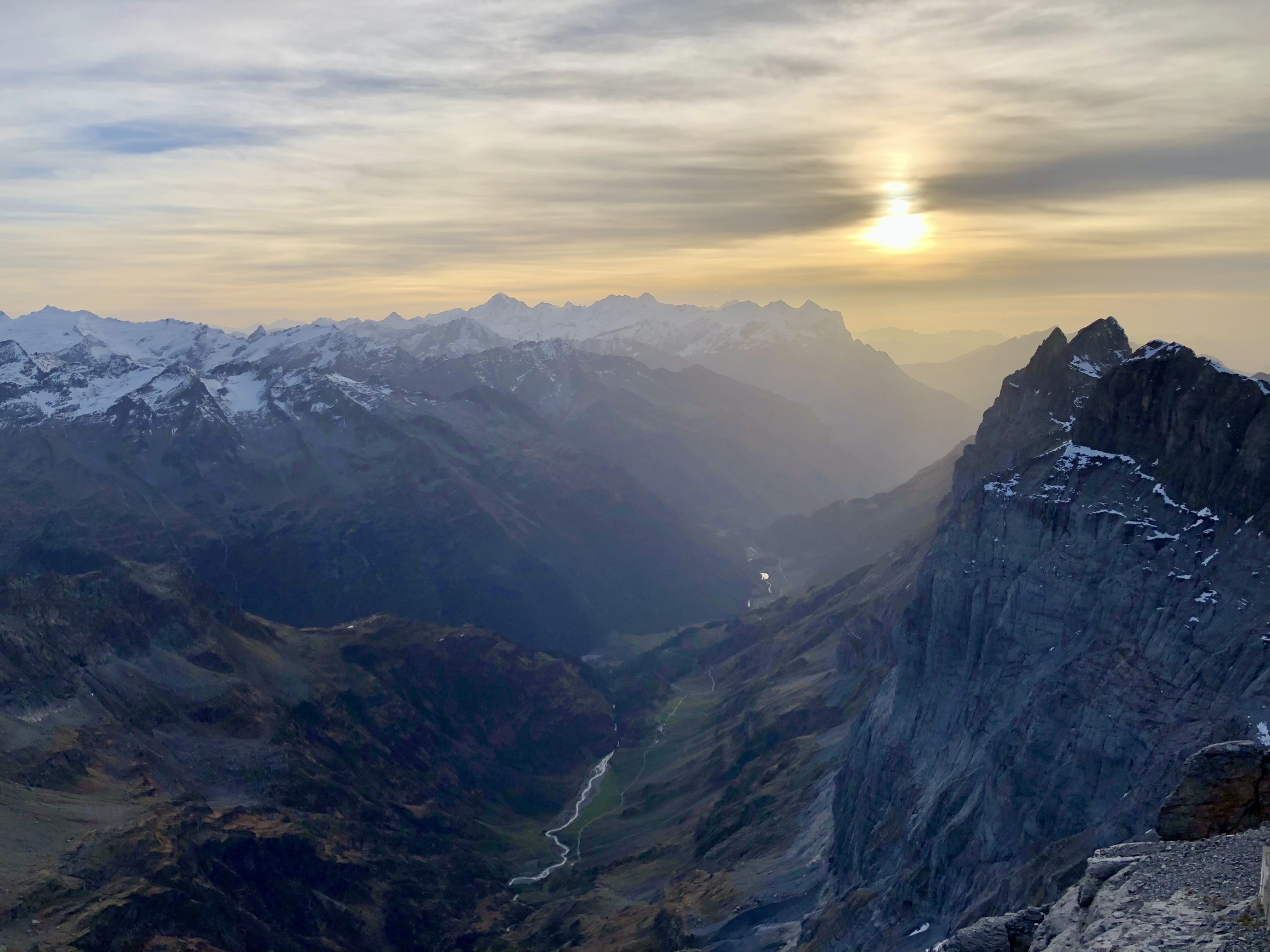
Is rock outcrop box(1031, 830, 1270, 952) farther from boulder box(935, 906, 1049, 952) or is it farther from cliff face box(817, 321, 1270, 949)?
cliff face box(817, 321, 1270, 949)

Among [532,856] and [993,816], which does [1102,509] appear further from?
[532,856]

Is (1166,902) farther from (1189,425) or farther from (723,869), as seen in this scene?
(723,869)

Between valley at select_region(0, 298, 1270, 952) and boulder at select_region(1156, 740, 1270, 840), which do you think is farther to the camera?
valley at select_region(0, 298, 1270, 952)

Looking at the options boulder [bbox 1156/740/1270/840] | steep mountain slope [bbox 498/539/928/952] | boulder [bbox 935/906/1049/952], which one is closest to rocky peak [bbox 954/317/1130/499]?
steep mountain slope [bbox 498/539/928/952]

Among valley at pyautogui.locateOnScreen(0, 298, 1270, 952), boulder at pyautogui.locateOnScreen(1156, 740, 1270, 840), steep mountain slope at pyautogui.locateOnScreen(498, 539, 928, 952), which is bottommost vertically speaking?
steep mountain slope at pyautogui.locateOnScreen(498, 539, 928, 952)

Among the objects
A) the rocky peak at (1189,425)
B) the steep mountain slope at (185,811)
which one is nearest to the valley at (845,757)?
the rocky peak at (1189,425)

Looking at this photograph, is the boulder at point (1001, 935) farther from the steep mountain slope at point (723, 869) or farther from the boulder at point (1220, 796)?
the steep mountain slope at point (723, 869)
